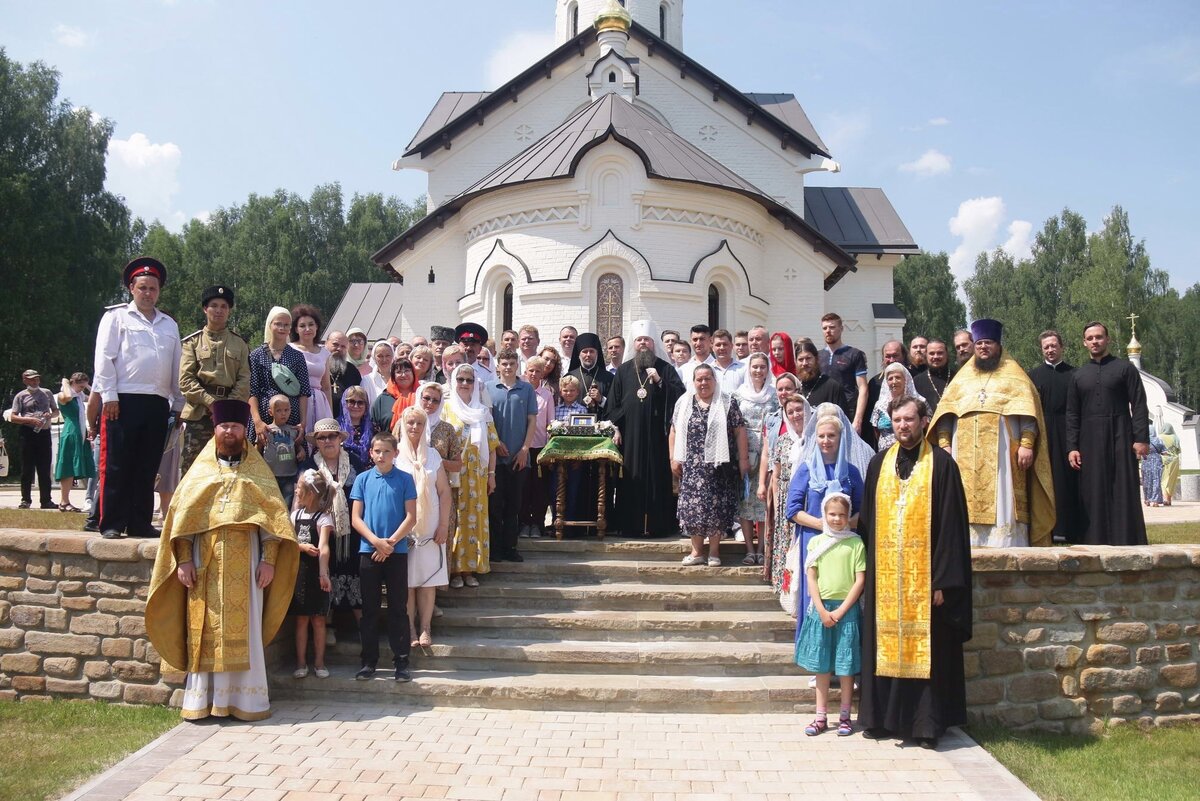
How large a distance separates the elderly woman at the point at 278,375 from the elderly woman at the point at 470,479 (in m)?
1.08

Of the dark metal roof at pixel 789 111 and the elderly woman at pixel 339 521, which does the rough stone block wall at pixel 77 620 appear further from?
the dark metal roof at pixel 789 111

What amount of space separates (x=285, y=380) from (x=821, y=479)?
12.8 ft

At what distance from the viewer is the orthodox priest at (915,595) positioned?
4.93 metres

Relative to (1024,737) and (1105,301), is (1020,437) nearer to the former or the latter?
(1024,737)

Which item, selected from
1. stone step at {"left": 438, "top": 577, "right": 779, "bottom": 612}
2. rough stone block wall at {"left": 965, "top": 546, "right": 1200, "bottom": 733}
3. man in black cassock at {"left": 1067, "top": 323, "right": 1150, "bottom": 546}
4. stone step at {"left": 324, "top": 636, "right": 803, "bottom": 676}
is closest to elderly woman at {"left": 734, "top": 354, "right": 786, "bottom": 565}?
stone step at {"left": 438, "top": 577, "right": 779, "bottom": 612}

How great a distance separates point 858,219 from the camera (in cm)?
2575

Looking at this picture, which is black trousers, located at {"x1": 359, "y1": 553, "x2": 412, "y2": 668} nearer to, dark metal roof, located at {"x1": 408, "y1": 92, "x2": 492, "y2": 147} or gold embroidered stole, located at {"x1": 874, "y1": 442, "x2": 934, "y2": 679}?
gold embroidered stole, located at {"x1": 874, "y1": 442, "x2": 934, "y2": 679}

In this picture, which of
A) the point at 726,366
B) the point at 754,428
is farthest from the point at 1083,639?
the point at 726,366

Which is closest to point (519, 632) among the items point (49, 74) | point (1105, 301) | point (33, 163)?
point (33, 163)

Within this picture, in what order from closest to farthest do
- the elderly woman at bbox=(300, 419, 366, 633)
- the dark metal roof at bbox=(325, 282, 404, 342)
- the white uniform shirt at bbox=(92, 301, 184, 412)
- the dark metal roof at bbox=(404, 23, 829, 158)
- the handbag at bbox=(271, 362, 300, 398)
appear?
the elderly woman at bbox=(300, 419, 366, 633)
the white uniform shirt at bbox=(92, 301, 184, 412)
the handbag at bbox=(271, 362, 300, 398)
the dark metal roof at bbox=(404, 23, 829, 158)
the dark metal roof at bbox=(325, 282, 404, 342)

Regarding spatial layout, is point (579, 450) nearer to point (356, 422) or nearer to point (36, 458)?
point (356, 422)

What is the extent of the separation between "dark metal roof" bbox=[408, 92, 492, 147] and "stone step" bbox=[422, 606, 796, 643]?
2137cm

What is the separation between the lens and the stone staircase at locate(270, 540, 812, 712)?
5516 mm

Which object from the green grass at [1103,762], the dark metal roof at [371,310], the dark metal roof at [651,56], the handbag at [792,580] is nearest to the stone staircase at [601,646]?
the handbag at [792,580]
